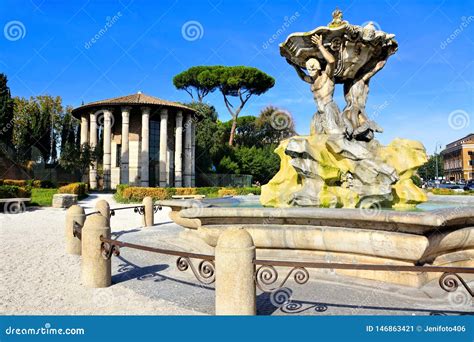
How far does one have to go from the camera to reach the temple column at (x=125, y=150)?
38594mm

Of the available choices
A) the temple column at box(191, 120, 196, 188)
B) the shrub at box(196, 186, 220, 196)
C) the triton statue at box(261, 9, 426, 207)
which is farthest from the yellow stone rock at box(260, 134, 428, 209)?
the temple column at box(191, 120, 196, 188)

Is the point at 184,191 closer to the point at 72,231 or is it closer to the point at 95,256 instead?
the point at 72,231

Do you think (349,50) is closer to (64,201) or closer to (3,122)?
(64,201)

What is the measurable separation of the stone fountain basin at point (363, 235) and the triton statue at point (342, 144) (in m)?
1.96

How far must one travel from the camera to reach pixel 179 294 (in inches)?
202

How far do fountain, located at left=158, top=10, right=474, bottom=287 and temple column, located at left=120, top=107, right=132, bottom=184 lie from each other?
102 ft

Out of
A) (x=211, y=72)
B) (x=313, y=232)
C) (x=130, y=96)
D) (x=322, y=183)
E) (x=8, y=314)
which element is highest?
(x=211, y=72)

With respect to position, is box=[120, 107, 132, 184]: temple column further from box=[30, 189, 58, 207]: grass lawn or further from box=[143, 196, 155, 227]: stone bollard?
box=[143, 196, 155, 227]: stone bollard

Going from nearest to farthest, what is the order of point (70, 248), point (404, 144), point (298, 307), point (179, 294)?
1. point (298, 307)
2. point (179, 294)
3. point (70, 248)
4. point (404, 144)

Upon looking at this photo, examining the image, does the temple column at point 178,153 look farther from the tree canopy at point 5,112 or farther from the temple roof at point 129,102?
the tree canopy at point 5,112

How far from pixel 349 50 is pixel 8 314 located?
28.3 feet

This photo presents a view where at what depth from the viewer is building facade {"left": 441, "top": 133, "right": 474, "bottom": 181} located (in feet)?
191

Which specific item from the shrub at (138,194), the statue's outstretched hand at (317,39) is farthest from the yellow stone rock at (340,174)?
the shrub at (138,194)

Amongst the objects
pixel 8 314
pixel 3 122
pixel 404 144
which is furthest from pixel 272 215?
pixel 3 122
